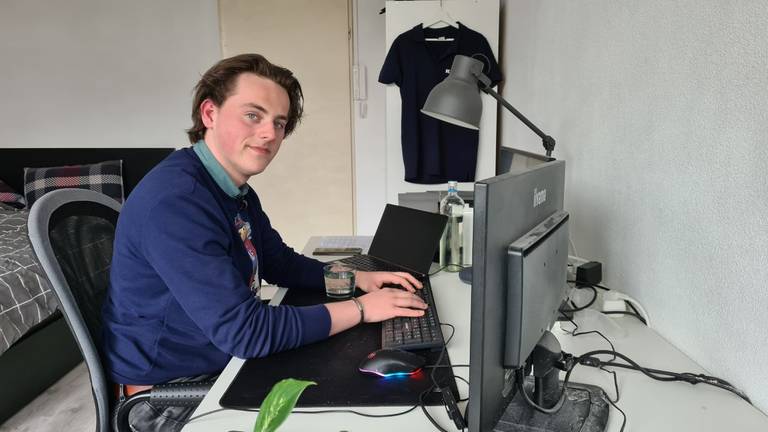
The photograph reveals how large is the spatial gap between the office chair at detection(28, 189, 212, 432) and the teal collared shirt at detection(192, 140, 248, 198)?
1.06ft

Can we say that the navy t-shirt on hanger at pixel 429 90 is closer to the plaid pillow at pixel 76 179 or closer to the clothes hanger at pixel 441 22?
the clothes hanger at pixel 441 22

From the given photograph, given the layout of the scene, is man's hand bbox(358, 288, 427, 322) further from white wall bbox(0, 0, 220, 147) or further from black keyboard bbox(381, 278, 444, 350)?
white wall bbox(0, 0, 220, 147)

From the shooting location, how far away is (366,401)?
82cm

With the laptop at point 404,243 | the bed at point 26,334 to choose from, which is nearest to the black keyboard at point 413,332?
the laptop at point 404,243

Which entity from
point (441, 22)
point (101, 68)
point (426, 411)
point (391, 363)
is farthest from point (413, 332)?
point (101, 68)

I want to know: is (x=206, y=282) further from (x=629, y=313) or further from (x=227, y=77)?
(x=629, y=313)

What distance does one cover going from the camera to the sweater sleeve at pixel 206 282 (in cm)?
95

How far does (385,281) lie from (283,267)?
0.30 meters

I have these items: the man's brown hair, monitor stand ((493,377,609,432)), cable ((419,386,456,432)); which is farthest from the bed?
monitor stand ((493,377,609,432))

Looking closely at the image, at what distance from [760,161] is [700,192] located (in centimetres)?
16

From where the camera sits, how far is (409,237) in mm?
1576

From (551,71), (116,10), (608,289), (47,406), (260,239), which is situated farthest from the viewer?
(116,10)

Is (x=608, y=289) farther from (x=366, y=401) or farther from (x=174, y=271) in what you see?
(x=174, y=271)

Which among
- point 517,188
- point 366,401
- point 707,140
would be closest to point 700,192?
point 707,140
